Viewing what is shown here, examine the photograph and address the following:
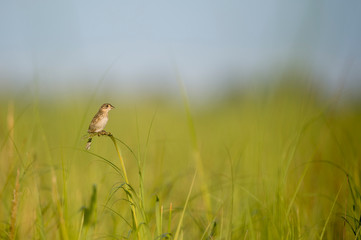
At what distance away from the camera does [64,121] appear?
7.81 feet

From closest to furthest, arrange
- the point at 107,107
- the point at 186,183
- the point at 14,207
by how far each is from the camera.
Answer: the point at 14,207
the point at 107,107
the point at 186,183

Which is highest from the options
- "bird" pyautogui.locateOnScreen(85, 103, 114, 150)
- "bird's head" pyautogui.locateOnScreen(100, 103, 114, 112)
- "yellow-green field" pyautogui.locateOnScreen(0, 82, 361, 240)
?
"bird's head" pyautogui.locateOnScreen(100, 103, 114, 112)

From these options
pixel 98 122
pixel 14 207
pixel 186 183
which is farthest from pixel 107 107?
pixel 186 183

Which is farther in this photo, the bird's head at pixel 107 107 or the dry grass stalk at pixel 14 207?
the bird's head at pixel 107 107

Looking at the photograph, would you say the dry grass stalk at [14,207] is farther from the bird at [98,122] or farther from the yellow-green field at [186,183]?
the bird at [98,122]

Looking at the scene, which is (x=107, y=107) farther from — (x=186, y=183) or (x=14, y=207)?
(x=186, y=183)

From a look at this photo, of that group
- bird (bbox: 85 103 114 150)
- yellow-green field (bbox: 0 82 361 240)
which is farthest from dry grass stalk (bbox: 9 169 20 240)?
bird (bbox: 85 103 114 150)

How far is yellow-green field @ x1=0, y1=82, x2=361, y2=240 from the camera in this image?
1.65 metres

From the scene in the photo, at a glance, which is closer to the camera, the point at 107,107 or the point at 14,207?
the point at 14,207

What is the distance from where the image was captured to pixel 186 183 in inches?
163

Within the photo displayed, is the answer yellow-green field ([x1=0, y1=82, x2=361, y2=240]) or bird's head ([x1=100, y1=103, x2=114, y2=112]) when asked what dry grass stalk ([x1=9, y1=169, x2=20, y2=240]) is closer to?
yellow-green field ([x1=0, y1=82, x2=361, y2=240])

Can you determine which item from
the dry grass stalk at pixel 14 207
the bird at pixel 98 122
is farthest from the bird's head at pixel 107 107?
the dry grass stalk at pixel 14 207

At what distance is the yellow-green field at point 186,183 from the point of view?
5.42ft

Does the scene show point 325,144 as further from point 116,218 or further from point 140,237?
point 140,237
